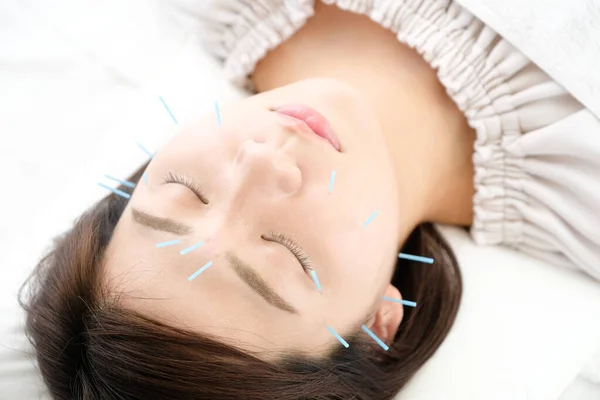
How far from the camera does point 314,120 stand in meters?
0.91

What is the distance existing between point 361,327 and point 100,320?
414mm

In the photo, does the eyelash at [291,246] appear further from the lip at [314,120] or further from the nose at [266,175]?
the lip at [314,120]

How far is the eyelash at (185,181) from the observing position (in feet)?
2.80

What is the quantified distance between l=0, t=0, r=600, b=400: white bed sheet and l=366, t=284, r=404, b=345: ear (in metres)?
0.10

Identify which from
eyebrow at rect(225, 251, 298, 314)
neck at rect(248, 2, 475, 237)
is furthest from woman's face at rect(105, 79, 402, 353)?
neck at rect(248, 2, 475, 237)

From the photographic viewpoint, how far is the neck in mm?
1100

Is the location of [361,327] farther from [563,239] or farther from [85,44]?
[85,44]

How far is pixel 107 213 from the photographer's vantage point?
1.04 meters

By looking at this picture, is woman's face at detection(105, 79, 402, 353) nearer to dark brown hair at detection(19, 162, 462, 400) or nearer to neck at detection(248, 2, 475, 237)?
dark brown hair at detection(19, 162, 462, 400)

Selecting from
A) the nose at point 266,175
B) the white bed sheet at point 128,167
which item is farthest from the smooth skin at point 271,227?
the white bed sheet at point 128,167

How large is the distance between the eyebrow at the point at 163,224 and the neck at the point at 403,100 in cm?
45

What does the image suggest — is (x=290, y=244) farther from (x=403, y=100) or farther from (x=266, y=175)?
(x=403, y=100)

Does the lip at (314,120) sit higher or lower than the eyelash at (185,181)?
higher

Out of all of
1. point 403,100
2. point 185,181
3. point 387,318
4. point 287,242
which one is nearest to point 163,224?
point 185,181
